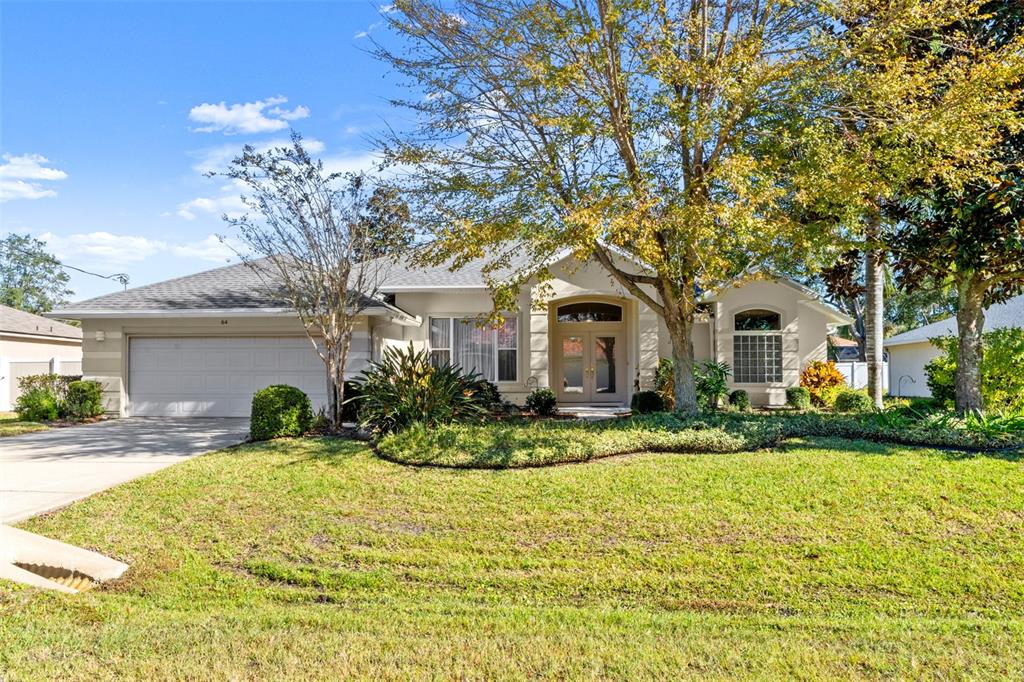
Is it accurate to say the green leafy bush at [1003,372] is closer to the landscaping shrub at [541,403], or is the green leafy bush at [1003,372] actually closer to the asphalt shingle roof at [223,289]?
the landscaping shrub at [541,403]

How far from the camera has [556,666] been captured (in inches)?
153

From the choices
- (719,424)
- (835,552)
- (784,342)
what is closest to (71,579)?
(835,552)

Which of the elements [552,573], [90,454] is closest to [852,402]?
[552,573]

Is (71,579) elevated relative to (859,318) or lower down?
lower down

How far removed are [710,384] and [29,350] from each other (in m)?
24.1

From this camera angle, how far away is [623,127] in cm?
989

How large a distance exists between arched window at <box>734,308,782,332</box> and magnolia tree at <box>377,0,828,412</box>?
6845 mm

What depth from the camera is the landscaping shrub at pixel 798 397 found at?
16.6m

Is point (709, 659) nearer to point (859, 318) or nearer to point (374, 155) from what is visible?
point (374, 155)

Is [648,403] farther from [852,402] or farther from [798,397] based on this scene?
[852,402]

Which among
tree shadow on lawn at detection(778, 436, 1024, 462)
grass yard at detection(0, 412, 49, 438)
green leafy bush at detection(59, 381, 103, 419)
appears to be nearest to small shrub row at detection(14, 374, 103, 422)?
green leafy bush at detection(59, 381, 103, 419)

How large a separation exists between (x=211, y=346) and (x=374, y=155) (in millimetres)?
7412

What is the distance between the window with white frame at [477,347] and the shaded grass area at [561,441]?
20.1 ft

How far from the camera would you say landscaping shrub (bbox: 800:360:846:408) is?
17.2 metres
